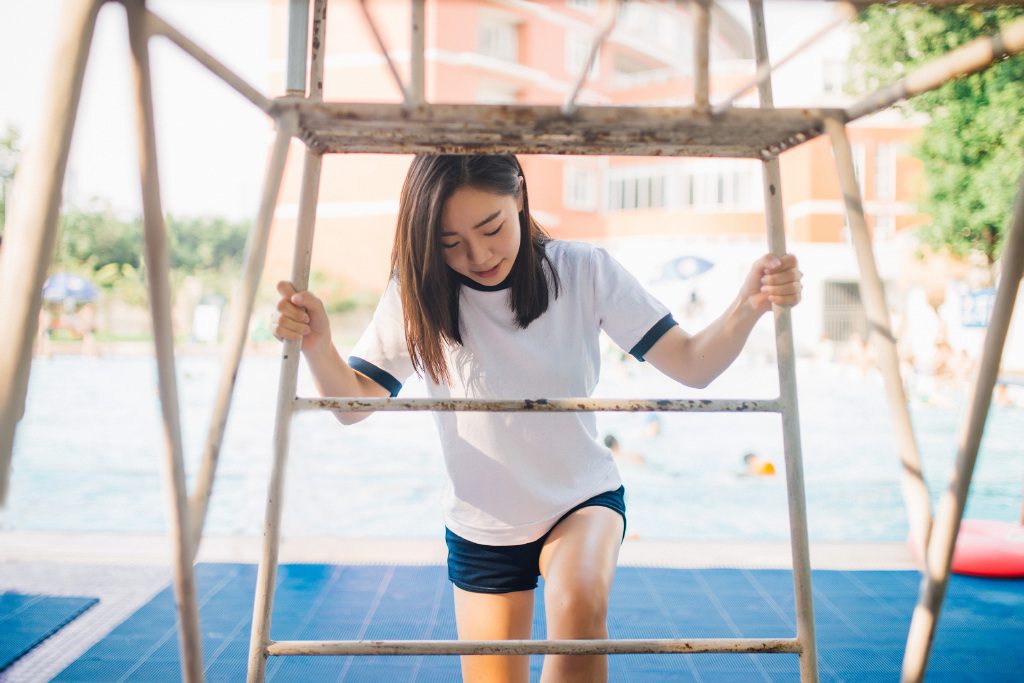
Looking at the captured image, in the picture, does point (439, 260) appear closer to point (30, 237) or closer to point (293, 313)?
point (293, 313)

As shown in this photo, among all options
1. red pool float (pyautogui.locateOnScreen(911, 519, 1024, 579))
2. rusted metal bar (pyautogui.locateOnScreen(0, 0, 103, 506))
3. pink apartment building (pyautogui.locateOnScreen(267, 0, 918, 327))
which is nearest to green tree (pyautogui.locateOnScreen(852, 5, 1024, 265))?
pink apartment building (pyautogui.locateOnScreen(267, 0, 918, 327))

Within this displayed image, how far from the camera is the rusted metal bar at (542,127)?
88 cm

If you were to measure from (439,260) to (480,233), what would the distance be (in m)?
0.13

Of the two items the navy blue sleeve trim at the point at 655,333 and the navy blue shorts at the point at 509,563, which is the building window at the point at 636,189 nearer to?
the navy blue sleeve trim at the point at 655,333

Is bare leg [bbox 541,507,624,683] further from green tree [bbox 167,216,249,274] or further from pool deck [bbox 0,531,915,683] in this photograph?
green tree [bbox 167,216,249,274]

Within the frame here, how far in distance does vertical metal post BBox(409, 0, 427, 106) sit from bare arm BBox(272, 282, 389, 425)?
0.50 metres

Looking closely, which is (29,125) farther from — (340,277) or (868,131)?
(868,131)

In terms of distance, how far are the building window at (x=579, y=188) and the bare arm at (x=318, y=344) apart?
2023 centimetres

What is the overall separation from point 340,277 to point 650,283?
881 centimetres

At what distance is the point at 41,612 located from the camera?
102 inches

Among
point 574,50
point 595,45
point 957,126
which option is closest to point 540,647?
point 595,45

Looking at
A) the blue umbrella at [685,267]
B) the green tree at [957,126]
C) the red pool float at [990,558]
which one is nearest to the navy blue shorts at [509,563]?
Answer: the red pool float at [990,558]

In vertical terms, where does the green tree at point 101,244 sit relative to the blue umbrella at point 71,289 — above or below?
above

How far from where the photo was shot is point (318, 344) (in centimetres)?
141
